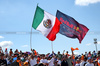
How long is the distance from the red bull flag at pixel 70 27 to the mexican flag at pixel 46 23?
76 cm

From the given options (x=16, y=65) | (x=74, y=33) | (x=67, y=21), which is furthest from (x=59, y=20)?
(x=16, y=65)

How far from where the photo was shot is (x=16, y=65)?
31.9ft

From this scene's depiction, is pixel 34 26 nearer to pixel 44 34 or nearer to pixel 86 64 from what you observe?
pixel 44 34

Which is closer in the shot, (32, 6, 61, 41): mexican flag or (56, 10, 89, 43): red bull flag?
(32, 6, 61, 41): mexican flag

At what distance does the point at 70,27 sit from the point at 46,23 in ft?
6.88

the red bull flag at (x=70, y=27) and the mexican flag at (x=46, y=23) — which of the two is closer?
the mexican flag at (x=46, y=23)

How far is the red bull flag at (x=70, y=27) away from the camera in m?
12.1

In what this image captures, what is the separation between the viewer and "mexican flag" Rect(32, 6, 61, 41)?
11.1m

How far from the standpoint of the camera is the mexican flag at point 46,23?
11138 mm

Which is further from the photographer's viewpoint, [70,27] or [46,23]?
[70,27]

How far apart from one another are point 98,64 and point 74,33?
2.81 m

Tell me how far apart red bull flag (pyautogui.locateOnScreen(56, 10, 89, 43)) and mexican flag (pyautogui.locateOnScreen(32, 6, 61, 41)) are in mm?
759

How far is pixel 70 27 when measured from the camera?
12633 mm

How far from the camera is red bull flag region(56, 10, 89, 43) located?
12135mm
